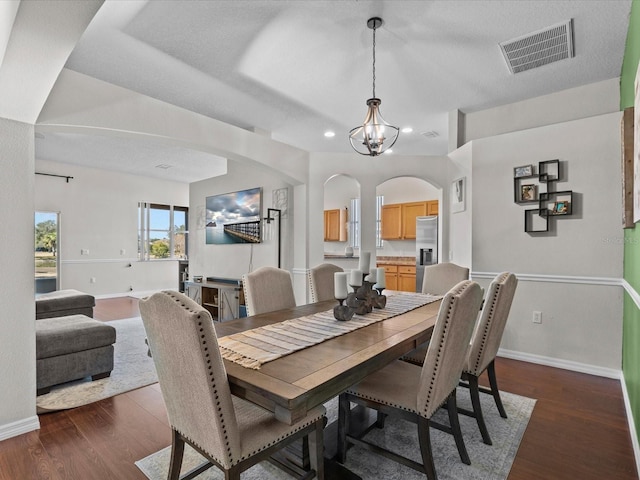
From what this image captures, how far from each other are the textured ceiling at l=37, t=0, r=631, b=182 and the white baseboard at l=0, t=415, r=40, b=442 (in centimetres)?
284

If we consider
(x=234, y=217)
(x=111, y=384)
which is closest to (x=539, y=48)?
(x=234, y=217)

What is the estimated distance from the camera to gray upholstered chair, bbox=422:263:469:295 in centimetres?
332

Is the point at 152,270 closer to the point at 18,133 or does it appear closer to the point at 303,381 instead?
the point at 18,133

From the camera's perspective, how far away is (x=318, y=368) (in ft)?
4.51

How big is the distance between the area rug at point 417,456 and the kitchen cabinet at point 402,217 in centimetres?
514

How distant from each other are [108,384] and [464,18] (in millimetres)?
4137

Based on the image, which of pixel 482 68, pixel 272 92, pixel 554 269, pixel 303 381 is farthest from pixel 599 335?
pixel 272 92

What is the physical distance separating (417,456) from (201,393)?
1.43m

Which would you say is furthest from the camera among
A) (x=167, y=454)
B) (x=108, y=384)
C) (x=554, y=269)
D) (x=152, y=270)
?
(x=152, y=270)

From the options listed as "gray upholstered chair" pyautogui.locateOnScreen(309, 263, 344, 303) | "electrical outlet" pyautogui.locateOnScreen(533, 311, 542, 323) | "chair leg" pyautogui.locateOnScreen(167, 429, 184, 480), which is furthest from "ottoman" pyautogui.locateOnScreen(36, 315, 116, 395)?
"electrical outlet" pyautogui.locateOnScreen(533, 311, 542, 323)

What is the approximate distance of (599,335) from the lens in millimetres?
3246

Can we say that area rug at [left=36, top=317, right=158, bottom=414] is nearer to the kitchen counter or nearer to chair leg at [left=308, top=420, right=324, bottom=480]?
chair leg at [left=308, top=420, right=324, bottom=480]

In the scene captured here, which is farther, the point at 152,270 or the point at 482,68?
the point at 152,270

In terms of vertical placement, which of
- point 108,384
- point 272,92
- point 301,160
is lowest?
point 108,384
